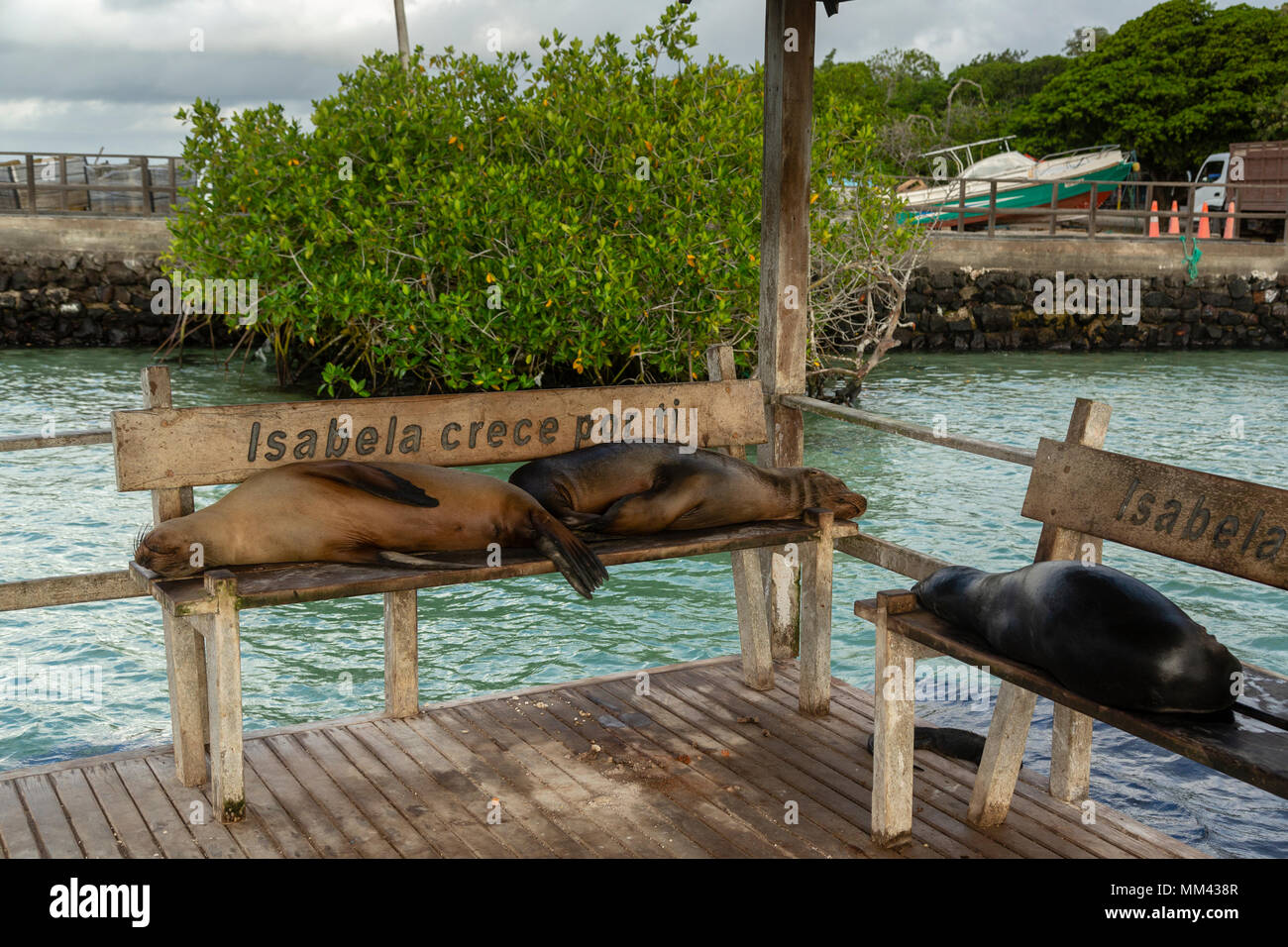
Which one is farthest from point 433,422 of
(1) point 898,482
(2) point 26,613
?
(1) point 898,482

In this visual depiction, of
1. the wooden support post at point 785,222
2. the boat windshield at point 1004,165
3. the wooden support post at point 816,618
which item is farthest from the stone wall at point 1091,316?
the wooden support post at point 816,618

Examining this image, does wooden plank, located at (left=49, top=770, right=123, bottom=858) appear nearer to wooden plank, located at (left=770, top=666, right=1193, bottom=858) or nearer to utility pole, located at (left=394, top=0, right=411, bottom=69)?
wooden plank, located at (left=770, top=666, right=1193, bottom=858)

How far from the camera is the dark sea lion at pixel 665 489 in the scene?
4.04 meters

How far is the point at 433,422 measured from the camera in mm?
4059

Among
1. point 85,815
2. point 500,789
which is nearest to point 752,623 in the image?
point 500,789

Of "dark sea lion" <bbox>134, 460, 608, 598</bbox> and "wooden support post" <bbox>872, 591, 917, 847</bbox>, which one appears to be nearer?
"wooden support post" <bbox>872, 591, 917, 847</bbox>

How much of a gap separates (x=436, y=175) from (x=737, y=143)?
8.05 feet

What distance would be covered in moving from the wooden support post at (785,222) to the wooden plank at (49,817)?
2.59 metres

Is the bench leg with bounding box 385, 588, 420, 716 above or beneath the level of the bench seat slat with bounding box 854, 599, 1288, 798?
beneath

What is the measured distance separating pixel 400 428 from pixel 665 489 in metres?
0.86

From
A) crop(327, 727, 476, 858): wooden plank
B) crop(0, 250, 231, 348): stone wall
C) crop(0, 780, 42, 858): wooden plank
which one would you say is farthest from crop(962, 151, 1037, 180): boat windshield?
crop(0, 780, 42, 858): wooden plank

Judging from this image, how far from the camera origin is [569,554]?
3607 millimetres

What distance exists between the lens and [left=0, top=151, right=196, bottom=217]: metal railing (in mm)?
21766
